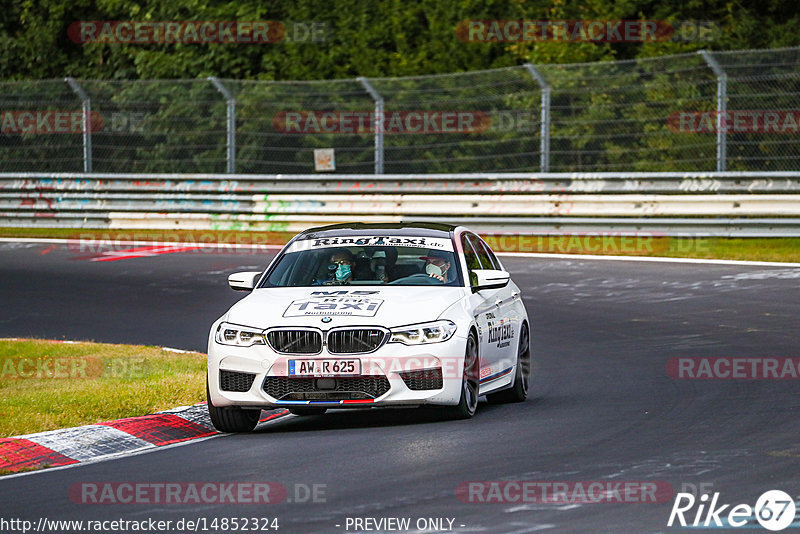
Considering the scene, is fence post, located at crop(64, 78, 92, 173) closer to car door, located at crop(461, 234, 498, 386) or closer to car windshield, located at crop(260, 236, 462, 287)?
car windshield, located at crop(260, 236, 462, 287)

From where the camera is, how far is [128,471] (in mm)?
8383

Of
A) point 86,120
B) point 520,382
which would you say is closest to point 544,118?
point 86,120

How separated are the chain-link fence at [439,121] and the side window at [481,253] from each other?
Answer: 10.5m

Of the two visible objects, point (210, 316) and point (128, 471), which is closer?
point (128, 471)

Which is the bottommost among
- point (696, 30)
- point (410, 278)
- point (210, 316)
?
point (210, 316)

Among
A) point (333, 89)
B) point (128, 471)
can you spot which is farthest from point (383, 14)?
point (128, 471)

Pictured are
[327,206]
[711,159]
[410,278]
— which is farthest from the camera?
[327,206]

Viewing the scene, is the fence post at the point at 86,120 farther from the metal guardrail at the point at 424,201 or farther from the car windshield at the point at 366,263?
the car windshield at the point at 366,263

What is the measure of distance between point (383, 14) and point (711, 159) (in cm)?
1030

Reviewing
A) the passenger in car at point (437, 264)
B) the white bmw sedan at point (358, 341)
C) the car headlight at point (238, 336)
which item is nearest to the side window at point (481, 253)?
the passenger in car at point (437, 264)

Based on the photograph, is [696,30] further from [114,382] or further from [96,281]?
[114,382]

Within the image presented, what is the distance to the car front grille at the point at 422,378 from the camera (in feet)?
31.6

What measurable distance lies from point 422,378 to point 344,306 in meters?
0.73

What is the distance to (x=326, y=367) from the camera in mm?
9570
